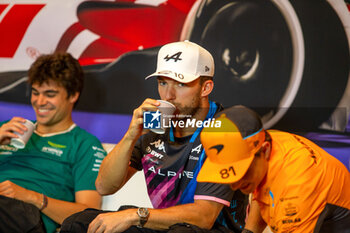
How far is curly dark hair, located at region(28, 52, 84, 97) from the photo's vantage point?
2.12 m

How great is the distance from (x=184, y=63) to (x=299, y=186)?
61 cm

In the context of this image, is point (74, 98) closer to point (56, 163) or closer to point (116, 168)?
point (56, 163)

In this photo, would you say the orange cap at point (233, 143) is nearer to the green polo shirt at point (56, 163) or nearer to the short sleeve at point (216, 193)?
the short sleeve at point (216, 193)

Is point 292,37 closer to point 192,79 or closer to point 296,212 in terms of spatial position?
point 192,79

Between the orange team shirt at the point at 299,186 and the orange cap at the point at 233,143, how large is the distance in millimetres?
84

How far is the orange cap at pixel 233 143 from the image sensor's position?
103cm

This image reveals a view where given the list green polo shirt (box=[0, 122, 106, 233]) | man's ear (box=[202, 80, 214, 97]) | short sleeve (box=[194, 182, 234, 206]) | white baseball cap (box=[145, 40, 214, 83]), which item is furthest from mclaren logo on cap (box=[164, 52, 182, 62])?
green polo shirt (box=[0, 122, 106, 233])

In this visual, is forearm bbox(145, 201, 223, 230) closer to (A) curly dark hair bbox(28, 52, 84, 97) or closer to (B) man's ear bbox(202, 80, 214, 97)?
(B) man's ear bbox(202, 80, 214, 97)

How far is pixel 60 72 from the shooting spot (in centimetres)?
213

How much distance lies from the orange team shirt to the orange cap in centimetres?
8

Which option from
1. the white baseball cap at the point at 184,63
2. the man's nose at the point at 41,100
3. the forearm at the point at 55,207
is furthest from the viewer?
the man's nose at the point at 41,100

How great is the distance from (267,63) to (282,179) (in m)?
0.92

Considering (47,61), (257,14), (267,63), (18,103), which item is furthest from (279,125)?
(18,103)

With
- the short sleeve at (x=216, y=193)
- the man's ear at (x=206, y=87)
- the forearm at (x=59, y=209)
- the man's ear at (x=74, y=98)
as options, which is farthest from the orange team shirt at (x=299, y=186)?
the man's ear at (x=74, y=98)
